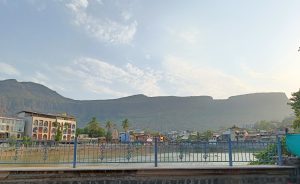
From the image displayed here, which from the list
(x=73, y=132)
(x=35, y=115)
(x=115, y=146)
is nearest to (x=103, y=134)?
(x=73, y=132)

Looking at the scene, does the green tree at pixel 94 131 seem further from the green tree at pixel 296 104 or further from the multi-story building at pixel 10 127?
the green tree at pixel 296 104

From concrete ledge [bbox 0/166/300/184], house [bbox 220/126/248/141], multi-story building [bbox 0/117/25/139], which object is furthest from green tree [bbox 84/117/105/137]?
concrete ledge [bbox 0/166/300/184]

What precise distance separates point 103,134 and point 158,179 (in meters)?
96.3

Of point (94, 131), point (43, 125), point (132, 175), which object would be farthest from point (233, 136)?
point (43, 125)

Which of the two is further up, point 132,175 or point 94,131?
point 94,131

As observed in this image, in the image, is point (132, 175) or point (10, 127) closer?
point (132, 175)

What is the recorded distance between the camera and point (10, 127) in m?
86.9

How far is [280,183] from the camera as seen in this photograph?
8.84m

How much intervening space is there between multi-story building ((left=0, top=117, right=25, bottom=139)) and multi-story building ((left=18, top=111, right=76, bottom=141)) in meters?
3.17

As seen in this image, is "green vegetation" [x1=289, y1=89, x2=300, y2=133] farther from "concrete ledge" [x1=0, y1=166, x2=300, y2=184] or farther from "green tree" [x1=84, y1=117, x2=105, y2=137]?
"green tree" [x1=84, y1=117, x2=105, y2=137]

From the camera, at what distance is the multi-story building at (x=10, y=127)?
85.9 metres

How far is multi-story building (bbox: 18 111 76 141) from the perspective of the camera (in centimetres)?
9031

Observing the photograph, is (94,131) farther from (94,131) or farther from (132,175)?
(132,175)

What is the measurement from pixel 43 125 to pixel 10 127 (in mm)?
9763
